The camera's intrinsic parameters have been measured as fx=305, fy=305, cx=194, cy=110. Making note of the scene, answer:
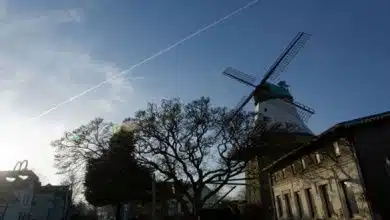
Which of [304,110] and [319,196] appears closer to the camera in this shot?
[319,196]

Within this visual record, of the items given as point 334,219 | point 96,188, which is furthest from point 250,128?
point 96,188

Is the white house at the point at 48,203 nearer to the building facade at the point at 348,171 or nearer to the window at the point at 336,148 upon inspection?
the building facade at the point at 348,171

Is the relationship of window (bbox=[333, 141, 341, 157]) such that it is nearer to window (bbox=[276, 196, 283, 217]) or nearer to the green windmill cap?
window (bbox=[276, 196, 283, 217])

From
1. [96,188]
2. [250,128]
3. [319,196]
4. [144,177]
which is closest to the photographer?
[319,196]

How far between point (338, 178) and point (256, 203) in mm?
20725

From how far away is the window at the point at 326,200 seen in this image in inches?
787

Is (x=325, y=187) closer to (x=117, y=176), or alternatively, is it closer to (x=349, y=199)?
(x=349, y=199)

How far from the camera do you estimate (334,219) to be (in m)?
19.0

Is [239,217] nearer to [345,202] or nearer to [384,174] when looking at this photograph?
[345,202]

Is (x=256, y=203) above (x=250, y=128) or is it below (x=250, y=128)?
below

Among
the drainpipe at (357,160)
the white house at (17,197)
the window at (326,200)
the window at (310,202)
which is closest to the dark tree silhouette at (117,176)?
the white house at (17,197)

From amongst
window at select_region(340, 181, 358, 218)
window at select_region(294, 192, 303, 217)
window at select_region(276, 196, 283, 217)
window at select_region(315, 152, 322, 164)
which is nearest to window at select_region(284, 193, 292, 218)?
window at select_region(276, 196, 283, 217)

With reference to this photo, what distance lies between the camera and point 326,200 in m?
20.5

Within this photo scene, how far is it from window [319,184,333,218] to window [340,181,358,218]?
76.2 inches
